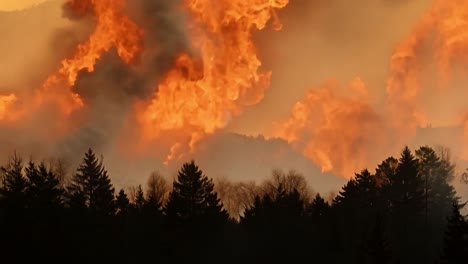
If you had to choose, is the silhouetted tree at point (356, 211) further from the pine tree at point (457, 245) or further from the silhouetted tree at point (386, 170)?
the pine tree at point (457, 245)

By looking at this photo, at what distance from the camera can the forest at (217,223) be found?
53875 mm

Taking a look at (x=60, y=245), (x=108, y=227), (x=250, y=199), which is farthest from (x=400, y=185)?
(x=250, y=199)

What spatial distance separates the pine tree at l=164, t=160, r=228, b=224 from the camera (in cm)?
7294

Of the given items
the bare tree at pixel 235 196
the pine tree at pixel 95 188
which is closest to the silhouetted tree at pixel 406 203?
the pine tree at pixel 95 188

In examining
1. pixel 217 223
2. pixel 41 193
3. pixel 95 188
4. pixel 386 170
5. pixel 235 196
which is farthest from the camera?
pixel 235 196

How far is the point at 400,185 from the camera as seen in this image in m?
91.6

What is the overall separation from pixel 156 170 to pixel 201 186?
70277mm

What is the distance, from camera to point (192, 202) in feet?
248

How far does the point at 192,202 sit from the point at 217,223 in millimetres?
3919

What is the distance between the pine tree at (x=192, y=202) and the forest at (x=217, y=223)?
117 millimetres

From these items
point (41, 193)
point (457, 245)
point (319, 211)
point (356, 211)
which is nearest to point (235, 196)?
point (319, 211)

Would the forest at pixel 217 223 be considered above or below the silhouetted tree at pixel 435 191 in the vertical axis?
below

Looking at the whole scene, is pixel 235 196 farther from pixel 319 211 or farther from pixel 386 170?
pixel 319 211

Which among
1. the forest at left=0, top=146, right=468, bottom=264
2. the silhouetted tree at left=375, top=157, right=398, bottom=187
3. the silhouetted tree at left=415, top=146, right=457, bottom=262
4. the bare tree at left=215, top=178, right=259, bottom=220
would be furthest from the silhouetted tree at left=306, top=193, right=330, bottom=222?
the bare tree at left=215, top=178, right=259, bottom=220
